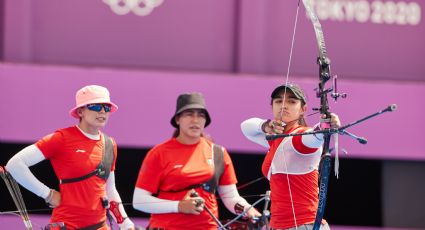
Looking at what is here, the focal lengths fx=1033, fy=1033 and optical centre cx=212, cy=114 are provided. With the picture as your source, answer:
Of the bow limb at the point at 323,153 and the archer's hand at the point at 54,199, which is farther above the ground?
the bow limb at the point at 323,153

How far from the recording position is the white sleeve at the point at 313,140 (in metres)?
5.28

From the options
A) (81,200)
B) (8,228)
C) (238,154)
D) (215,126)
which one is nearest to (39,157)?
(81,200)

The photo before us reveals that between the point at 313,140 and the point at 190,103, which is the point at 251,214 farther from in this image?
the point at 313,140

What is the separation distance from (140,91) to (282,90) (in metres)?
3.42

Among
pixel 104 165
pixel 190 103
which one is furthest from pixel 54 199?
pixel 190 103

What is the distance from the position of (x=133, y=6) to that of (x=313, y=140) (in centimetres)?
437

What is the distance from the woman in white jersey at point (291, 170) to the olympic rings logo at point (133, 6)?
3.81 meters

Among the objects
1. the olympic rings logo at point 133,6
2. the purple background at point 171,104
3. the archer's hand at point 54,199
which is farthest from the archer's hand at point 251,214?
the olympic rings logo at point 133,6

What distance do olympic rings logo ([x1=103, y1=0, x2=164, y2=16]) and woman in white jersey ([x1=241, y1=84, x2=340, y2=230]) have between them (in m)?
3.81

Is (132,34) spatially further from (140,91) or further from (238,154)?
(238,154)

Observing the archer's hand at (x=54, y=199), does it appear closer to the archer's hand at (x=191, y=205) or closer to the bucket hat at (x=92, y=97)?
the bucket hat at (x=92, y=97)

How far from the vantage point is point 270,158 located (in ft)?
19.2

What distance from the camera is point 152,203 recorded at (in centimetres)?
637

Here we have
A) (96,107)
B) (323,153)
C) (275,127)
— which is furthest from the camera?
(96,107)
